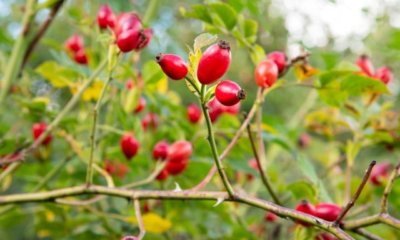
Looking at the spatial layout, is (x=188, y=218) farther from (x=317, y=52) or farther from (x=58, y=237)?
(x=317, y=52)

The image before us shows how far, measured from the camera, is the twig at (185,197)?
0.58m

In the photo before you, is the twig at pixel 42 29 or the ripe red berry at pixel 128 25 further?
the twig at pixel 42 29

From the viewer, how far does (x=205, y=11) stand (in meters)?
1.00

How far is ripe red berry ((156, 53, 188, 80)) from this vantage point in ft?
1.90

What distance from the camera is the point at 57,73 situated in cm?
116

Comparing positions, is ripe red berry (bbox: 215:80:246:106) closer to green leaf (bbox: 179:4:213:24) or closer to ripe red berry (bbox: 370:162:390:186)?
green leaf (bbox: 179:4:213:24)

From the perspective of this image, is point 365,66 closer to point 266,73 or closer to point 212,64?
point 266,73

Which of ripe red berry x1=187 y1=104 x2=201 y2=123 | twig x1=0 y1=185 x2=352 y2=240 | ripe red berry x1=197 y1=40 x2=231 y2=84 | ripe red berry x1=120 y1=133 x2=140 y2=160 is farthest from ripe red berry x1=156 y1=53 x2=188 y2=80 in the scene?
ripe red berry x1=187 y1=104 x2=201 y2=123

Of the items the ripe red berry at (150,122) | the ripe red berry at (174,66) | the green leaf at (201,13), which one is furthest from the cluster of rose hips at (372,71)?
the ripe red berry at (150,122)

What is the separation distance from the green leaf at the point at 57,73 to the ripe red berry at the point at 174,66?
1.92ft

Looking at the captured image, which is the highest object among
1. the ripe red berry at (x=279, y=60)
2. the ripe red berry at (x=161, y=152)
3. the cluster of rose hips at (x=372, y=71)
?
the ripe red berry at (x=279, y=60)

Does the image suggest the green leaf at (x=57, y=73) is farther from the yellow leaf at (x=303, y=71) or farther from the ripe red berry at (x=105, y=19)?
the yellow leaf at (x=303, y=71)

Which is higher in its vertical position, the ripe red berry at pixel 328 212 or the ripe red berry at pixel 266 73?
the ripe red berry at pixel 266 73

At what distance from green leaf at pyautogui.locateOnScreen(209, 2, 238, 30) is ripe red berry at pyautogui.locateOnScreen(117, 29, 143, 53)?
21 cm
